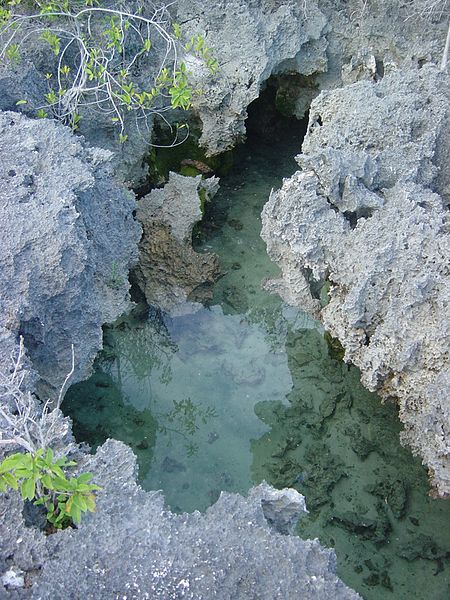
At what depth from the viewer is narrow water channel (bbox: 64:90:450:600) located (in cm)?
470

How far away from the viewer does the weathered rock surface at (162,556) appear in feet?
9.24

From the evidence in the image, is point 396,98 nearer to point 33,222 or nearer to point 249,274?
point 249,274

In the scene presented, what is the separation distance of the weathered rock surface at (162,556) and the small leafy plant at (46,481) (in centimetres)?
16

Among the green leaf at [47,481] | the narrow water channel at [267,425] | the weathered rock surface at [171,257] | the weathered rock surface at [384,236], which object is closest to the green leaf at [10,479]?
the green leaf at [47,481]

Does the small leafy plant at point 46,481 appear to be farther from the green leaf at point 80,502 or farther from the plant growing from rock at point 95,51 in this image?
the plant growing from rock at point 95,51

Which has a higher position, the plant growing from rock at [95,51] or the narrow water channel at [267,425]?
the plant growing from rock at [95,51]

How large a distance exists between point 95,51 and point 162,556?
3.99 m

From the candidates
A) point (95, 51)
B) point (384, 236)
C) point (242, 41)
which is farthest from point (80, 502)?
point (242, 41)

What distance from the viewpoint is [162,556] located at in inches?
115

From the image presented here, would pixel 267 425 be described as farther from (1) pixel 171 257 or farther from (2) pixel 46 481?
(2) pixel 46 481

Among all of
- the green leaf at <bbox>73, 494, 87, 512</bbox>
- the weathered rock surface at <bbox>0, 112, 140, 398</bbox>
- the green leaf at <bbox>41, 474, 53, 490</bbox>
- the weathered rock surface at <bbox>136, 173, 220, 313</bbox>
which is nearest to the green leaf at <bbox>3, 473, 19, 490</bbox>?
the green leaf at <bbox>41, 474, 53, 490</bbox>

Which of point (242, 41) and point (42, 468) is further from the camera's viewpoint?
point (242, 41)

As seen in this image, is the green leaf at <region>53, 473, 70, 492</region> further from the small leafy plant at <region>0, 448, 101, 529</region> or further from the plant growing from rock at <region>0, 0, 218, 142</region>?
the plant growing from rock at <region>0, 0, 218, 142</region>

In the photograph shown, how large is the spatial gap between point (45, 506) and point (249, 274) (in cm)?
385
